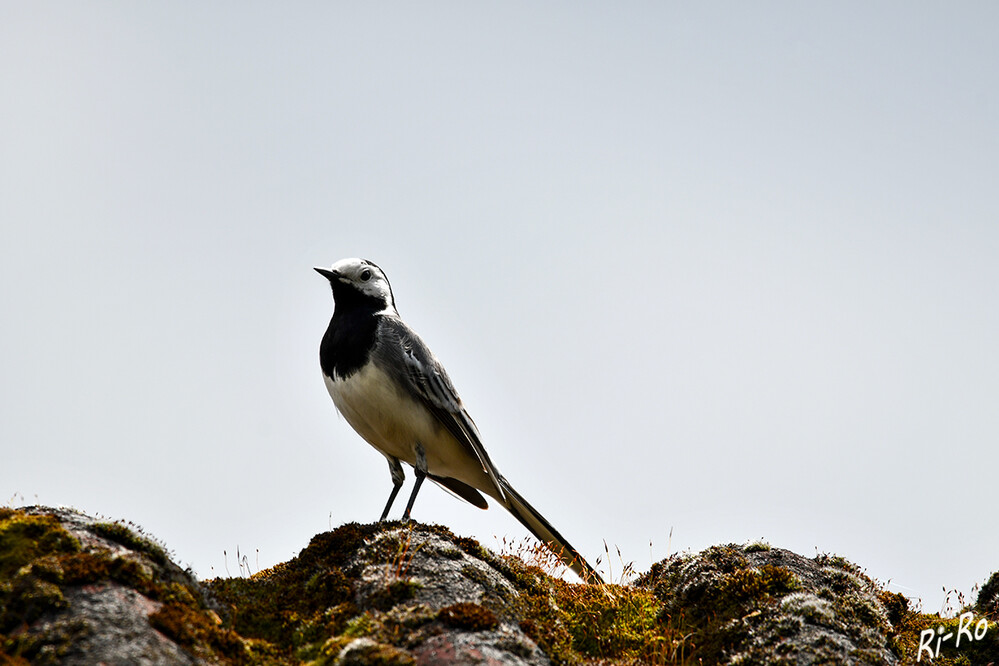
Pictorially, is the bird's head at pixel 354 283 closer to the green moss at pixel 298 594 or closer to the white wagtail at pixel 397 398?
the white wagtail at pixel 397 398

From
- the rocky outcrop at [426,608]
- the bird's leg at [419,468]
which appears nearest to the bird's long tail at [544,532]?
the rocky outcrop at [426,608]

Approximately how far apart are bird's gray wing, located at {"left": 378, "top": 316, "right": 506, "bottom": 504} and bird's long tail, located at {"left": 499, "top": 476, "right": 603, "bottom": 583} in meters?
0.13

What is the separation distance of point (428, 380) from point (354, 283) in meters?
1.51

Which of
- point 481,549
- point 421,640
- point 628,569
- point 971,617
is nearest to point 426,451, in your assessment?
point 481,549

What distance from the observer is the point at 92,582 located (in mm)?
5660

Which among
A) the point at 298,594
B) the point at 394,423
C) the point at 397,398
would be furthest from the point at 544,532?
the point at 298,594

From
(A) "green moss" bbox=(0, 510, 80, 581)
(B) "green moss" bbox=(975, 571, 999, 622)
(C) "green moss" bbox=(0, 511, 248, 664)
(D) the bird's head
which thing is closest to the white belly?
(D) the bird's head

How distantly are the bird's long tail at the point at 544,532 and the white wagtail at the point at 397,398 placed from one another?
0.01m

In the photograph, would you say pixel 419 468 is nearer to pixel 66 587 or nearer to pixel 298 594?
pixel 298 594

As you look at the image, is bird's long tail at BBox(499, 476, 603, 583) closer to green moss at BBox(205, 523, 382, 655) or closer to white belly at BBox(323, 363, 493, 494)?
white belly at BBox(323, 363, 493, 494)

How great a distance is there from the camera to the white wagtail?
30.3ft

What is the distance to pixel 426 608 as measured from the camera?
21.2 feet

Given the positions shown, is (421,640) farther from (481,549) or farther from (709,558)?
(709,558)

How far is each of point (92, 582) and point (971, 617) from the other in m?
7.99
